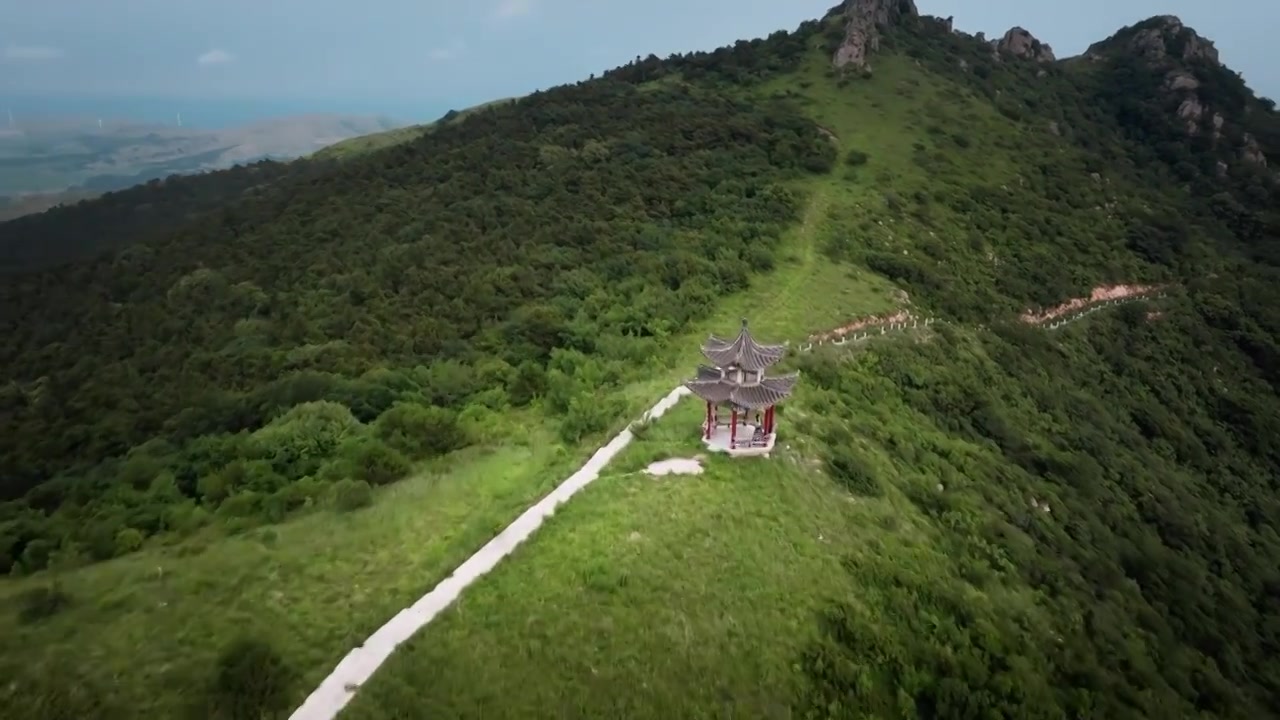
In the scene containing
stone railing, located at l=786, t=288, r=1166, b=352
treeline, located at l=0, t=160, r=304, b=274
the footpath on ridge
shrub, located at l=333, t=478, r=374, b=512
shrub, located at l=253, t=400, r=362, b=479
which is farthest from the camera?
treeline, located at l=0, t=160, r=304, b=274

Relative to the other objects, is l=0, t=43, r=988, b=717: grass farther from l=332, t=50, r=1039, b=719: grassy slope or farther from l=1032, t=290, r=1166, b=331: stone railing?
l=1032, t=290, r=1166, b=331: stone railing

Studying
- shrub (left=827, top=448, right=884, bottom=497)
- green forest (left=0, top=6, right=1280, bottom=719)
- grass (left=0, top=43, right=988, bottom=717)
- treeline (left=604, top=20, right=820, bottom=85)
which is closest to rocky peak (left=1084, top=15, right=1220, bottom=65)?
green forest (left=0, top=6, right=1280, bottom=719)

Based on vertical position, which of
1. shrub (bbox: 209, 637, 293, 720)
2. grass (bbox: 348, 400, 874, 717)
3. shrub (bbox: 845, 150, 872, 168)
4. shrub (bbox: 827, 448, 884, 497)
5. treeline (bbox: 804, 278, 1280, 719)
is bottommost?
treeline (bbox: 804, 278, 1280, 719)

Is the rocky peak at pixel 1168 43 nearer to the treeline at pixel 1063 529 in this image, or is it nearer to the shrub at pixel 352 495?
the treeline at pixel 1063 529

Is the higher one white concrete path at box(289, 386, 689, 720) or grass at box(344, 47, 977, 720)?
white concrete path at box(289, 386, 689, 720)

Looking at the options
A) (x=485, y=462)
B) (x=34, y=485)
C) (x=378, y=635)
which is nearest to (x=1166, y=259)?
(x=485, y=462)

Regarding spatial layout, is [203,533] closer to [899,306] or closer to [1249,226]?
[899,306]
